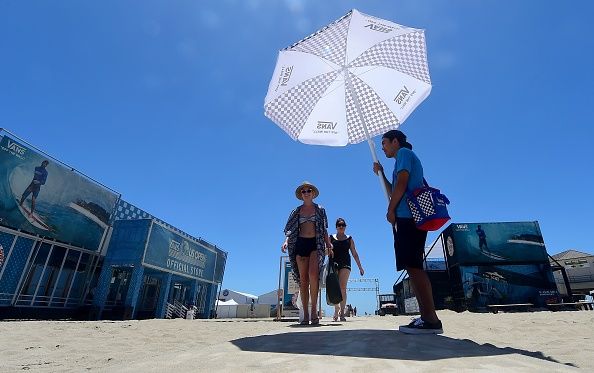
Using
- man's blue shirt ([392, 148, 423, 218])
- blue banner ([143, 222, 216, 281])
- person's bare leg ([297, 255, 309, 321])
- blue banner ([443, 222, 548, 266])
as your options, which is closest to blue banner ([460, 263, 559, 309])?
blue banner ([443, 222, 548, 266])

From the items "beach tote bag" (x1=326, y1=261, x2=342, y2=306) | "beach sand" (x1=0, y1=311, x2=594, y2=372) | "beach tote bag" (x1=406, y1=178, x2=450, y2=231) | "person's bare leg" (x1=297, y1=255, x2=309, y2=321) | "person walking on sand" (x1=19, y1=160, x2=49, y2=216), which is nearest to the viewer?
"beach sand" (x1=0, y1=311, x2=594, y2=372)

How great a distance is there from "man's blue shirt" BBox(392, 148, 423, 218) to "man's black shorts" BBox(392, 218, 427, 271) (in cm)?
8

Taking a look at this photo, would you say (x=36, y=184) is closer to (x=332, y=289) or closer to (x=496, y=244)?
(x=332, y=289)

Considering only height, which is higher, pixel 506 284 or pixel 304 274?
pixel 506 284

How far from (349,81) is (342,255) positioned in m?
2.97

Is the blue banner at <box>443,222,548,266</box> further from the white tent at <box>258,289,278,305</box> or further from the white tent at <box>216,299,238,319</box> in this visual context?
the white tent at <box>258,289,278,305</box>

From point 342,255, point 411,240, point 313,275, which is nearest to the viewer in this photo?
point 411,240

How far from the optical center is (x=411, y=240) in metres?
2.67

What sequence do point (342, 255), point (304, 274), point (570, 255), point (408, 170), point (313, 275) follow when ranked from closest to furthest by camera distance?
1. point (408, 170)
2. point (313, 275)
3. point (304, 274)
4. point (342, 255)
5. point (570, 255)

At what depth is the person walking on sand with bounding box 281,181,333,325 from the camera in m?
4.09

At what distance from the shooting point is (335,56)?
15.2 feet

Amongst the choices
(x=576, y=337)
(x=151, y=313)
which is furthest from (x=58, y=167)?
(x=576, y=337)

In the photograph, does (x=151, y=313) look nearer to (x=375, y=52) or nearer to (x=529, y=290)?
(x=375, y=52)

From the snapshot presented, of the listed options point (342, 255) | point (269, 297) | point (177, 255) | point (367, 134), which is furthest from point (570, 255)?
point (367, 134)
